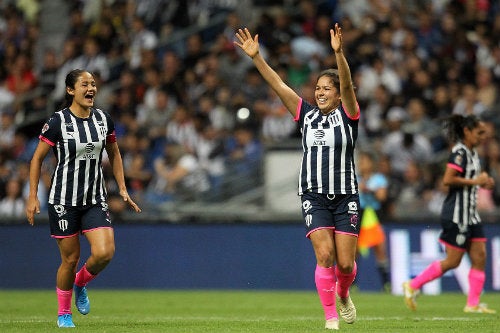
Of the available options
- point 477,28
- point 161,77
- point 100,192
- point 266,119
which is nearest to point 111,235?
point 100,192

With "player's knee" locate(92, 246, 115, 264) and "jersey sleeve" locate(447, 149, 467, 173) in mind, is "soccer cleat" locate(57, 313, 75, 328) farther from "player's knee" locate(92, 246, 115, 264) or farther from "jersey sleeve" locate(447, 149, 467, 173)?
"jersey sleeve" locate(447, 149, 467, 173)

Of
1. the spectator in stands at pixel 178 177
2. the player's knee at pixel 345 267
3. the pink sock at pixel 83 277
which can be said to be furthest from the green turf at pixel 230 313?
the spectator in stands at pixel 178 177

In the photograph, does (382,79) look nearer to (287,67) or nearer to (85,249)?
(287,67)

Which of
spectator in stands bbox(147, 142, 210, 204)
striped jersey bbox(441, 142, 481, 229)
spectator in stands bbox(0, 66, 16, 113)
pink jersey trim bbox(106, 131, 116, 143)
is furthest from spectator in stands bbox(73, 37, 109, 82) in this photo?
pink jersey trim bbox(106, 131, 116, 143)

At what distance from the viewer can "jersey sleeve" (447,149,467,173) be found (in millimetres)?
11672

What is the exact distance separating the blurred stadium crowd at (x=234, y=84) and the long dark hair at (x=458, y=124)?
14.8ft

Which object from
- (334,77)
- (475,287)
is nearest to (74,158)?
(334,77)

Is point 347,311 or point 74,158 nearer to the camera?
point 347,311

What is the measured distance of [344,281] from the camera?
9312 millimetres

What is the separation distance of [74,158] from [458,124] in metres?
4.49

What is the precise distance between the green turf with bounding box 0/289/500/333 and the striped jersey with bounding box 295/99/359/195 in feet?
4.04

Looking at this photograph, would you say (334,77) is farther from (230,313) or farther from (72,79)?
(230,313)

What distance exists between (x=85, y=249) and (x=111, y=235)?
283 inches

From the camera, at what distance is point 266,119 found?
59.9 feet
